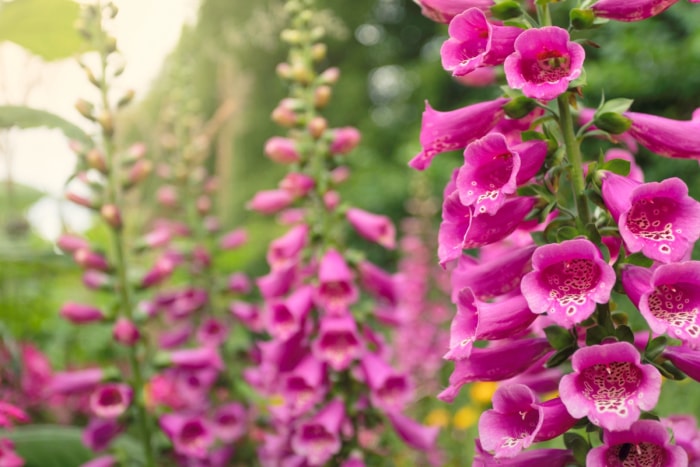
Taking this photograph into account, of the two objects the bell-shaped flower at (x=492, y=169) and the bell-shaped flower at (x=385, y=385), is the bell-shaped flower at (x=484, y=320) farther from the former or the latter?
the bell-shaped flower at (x=385, y=385)

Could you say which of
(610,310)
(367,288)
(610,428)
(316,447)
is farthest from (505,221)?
(367,288)

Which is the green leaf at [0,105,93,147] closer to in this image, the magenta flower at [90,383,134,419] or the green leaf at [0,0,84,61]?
the green leaf at [0,0,84,61]

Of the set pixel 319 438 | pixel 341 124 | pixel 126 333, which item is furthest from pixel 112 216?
pixel 341 124

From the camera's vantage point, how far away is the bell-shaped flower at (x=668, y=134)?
1.00m

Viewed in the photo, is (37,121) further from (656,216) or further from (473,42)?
(656,216)

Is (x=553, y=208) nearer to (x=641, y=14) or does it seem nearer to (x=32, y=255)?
(x=641, y=14)

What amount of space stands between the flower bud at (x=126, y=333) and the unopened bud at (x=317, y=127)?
0.62 meters

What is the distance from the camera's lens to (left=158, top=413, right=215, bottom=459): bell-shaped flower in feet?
6.07

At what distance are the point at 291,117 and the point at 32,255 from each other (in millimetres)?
671

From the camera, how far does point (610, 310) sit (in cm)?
98

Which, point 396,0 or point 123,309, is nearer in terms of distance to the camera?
point 123,309

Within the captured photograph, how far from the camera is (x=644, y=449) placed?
34.9 inches

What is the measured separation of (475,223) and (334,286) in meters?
0.86

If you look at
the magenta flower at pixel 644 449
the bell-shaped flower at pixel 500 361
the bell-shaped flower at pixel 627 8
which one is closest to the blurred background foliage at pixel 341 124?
the bell-shaped flower at pixel 627 8
